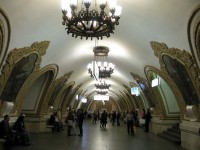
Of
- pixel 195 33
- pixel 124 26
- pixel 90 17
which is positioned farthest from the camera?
pixel 124 26

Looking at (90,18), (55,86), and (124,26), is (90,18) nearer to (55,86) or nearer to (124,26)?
(124,26)

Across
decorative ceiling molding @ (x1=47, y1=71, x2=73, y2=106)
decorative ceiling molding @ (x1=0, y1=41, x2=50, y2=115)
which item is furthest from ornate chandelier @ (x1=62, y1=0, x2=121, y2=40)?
decorative ceiling molding @ (x1=47, y1=71, x2=73, y2=106)

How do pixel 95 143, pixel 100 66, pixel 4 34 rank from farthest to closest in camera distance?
pixel 100 66 < pixel 95 143 < pixel 4 34

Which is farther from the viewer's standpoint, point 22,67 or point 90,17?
point 22,67

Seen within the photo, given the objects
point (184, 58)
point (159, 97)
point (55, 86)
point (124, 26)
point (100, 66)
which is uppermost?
point (124, 26)

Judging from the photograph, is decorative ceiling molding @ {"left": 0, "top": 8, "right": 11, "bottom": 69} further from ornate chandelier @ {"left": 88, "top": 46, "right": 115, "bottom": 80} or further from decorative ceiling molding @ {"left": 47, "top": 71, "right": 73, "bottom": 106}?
decorative ceiling molding @ {"left": 47, "top": 71, "right": 73, "bottom": 106}

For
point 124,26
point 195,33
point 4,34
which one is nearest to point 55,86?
point 124,26

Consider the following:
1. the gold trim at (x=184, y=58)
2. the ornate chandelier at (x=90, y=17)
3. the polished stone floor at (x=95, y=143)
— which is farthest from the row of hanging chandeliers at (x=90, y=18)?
the polished stone floor at (x=95, y=143)


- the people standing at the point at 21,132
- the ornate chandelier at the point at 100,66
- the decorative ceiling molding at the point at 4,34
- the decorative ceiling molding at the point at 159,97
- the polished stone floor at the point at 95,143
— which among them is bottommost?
the polished stone floor at the point at 95,143

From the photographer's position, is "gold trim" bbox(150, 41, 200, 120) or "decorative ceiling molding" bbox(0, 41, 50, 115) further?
"decorative ceiling molding" bbox(0, 41, 50, 115)

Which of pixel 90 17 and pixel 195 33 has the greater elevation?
pixel 195 33

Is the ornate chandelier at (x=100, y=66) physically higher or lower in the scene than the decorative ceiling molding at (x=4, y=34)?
higher

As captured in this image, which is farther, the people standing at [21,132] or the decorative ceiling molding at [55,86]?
the decorative ceiling molding at [55,86]

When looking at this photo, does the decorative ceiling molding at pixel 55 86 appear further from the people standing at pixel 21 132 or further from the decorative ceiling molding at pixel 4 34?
the decorative ceiling molding at pixel 4 34
